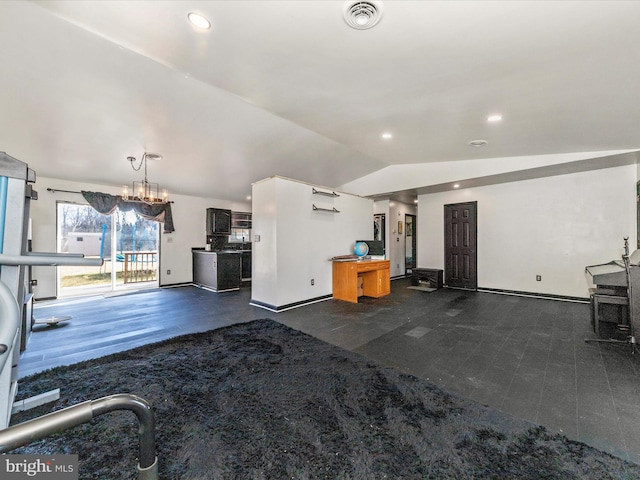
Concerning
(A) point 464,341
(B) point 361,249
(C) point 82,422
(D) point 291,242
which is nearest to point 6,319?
(C) point 82,422

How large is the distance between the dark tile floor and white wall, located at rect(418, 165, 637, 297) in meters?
0.56

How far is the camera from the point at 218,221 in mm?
7387

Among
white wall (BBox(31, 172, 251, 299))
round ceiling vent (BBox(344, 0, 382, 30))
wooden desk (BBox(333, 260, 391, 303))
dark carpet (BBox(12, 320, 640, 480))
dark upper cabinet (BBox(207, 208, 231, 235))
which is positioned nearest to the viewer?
dark carpet (BBox(12, 320, 640, 480))

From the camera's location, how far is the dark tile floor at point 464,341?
1.85m

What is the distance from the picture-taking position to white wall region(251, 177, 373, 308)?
4.41 m

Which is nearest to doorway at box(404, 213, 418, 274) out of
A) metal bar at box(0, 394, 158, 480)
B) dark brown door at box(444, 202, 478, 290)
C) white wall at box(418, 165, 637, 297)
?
dark brown door at box(444, 202, 478, 290)

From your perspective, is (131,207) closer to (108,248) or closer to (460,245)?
(108,248)

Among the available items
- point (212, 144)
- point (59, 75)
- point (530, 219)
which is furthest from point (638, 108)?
point (59, 75)

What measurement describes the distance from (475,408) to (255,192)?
4.28 metres

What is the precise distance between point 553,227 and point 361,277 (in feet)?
12.6

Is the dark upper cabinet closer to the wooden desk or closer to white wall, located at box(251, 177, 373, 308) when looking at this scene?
white wall, located at box(251, 177, 373, 308)

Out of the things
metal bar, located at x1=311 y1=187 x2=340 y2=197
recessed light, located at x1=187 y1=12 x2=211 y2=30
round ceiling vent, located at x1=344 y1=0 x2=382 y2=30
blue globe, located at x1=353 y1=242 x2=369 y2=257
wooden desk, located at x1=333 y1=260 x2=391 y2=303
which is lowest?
wooden desk, located at x1=333 y1=260 x2=391 y2=303

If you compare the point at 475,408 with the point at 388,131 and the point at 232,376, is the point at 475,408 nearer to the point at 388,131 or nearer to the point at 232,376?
the point at 232,376

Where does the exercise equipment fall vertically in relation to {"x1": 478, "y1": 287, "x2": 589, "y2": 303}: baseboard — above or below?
above
